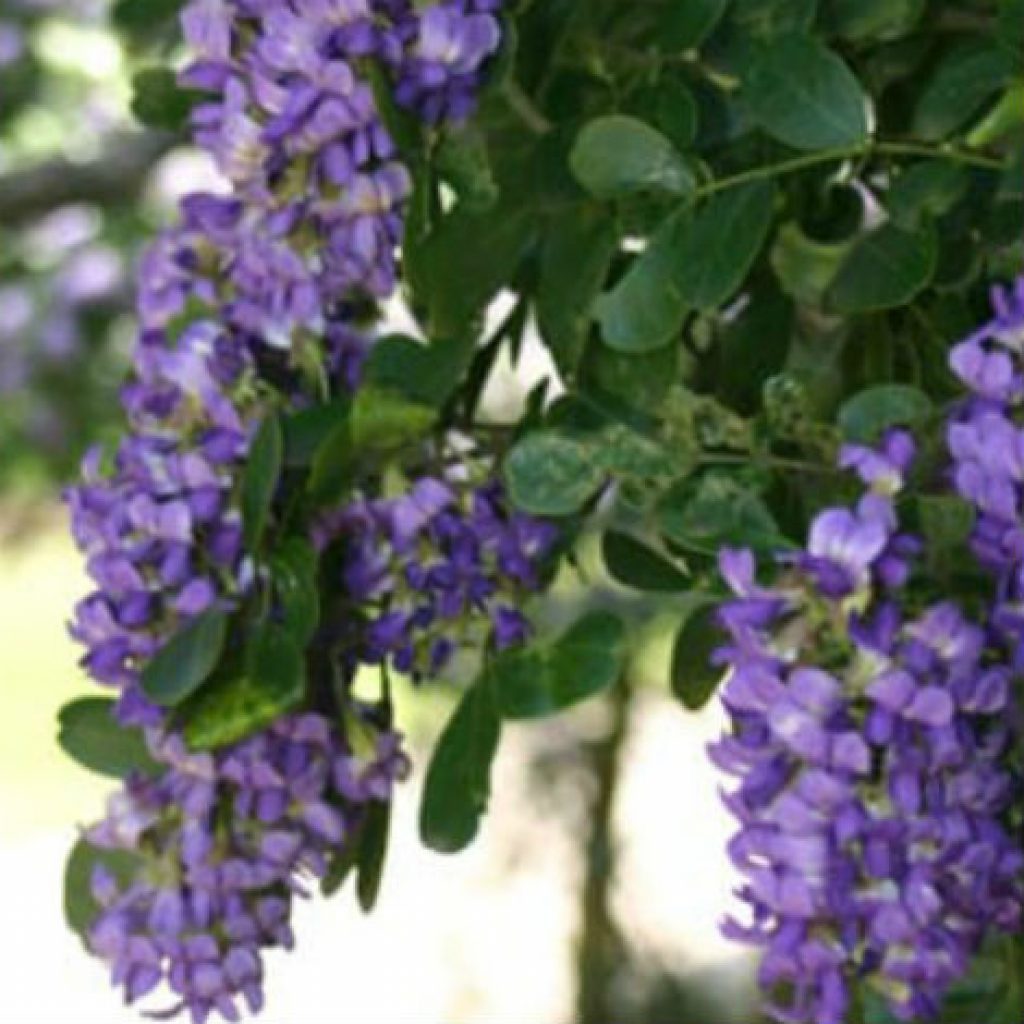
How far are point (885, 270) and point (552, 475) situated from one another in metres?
0.10

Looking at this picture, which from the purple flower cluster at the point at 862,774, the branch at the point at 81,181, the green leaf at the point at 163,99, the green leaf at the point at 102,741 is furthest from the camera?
the branch at the point at 81,181

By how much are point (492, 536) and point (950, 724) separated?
0.66ft

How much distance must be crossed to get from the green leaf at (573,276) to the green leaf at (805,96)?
0.07 meters

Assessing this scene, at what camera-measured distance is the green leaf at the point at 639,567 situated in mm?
854

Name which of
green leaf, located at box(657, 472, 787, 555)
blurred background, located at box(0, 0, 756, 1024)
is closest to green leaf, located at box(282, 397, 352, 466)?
green leaf, located at box(657, 472, 787, 555)

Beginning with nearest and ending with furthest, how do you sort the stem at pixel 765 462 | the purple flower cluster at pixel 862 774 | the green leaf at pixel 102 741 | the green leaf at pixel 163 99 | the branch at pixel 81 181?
the purple flower cluster at pixel 862 774 < the stem at pixel 765 462 < the green leaf at pixel 102 741 < the green leaf at pixel 163 99 < the branch at pixel 81 181

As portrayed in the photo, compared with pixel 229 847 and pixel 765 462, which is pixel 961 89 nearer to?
pixel 765 462

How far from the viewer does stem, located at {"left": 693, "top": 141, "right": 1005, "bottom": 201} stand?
31.4 inches

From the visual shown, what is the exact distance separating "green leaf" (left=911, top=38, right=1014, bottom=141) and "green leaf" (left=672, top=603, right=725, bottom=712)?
16 centimetres

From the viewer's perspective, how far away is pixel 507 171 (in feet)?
2.83

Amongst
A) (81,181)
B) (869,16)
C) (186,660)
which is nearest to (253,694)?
(186,660)

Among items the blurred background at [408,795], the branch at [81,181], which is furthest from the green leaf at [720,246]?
the branch at [81,181]

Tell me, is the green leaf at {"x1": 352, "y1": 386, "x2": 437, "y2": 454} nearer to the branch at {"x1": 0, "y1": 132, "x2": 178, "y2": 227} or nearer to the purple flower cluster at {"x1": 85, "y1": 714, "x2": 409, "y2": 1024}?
the purple flower cluster at {"x1": 85, "y1": 714, "x2": 409, "y2": 1024}

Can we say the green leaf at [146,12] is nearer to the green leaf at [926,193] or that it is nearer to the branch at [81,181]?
the green leaf at [926,193]
